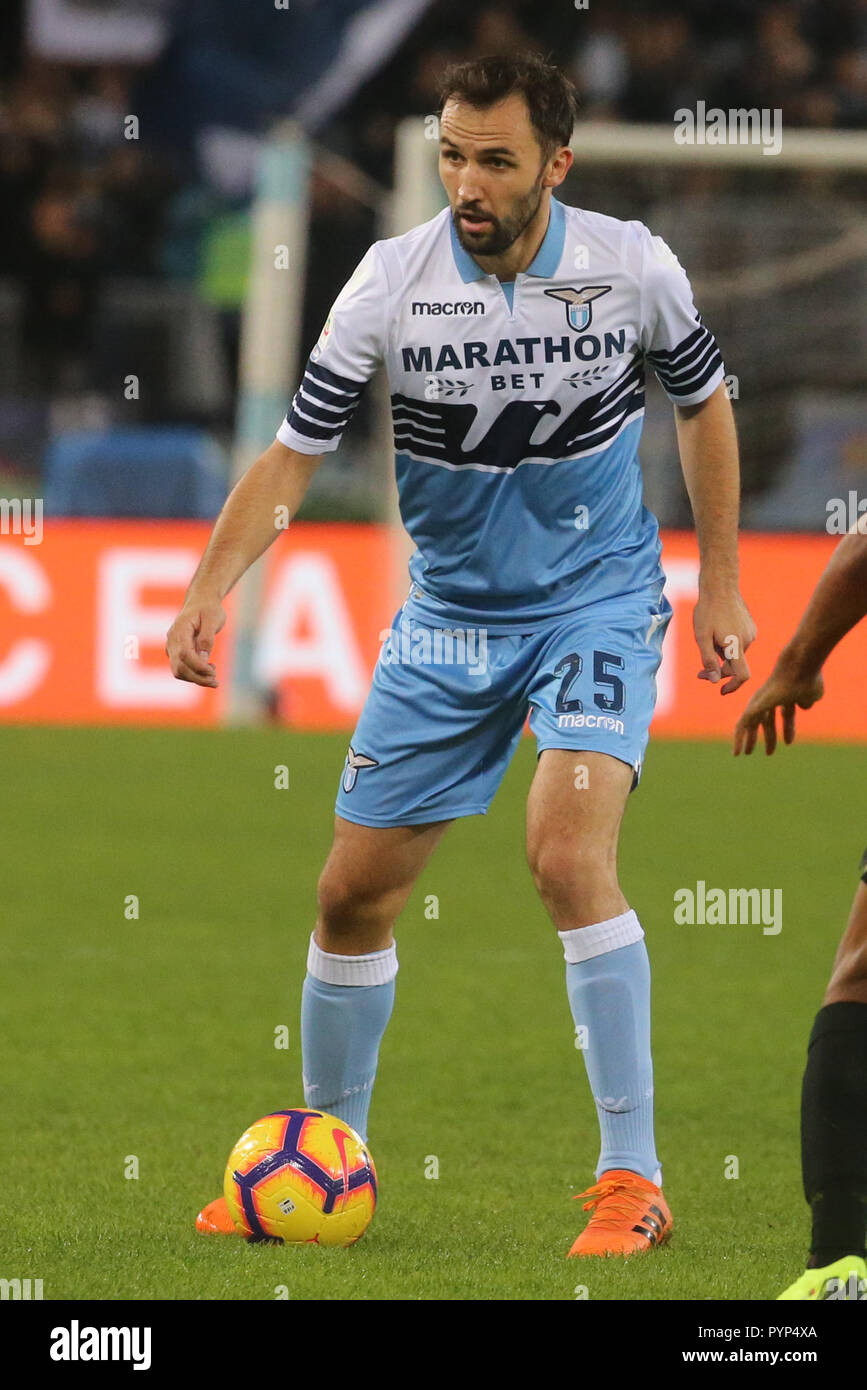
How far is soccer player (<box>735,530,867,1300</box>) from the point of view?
3.14m

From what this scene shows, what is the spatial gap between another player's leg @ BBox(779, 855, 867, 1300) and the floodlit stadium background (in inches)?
383

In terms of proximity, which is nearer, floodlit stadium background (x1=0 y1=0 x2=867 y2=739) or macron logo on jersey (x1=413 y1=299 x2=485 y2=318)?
macron logo on jersey (x1=413 y1=299 x2=485 y2=318)

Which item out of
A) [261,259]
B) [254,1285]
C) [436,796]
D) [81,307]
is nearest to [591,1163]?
[436,796]

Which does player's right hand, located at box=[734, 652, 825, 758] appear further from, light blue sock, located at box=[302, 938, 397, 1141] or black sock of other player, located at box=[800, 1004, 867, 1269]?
light blue sock, located at box=[302, 938, 397, 1141]

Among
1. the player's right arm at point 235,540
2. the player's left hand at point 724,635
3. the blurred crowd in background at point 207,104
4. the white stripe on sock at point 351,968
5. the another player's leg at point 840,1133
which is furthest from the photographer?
the blurred crowd in background at point 207,104

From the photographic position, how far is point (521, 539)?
4293mm

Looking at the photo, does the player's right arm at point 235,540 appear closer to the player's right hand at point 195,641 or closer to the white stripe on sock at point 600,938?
the player's right hand at point 195,641

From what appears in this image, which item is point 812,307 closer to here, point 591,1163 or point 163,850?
point 163,850

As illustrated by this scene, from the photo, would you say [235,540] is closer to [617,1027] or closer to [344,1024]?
[344,1024]

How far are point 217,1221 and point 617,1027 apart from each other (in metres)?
0.85

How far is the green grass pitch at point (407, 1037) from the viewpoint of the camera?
3.94 metres

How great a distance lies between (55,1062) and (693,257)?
9678 mm

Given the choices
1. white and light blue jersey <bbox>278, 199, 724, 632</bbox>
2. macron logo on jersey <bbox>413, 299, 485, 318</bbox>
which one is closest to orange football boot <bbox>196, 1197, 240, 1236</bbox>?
white and light blue jersey <bbox>278, 199, 724, 632</bbox>

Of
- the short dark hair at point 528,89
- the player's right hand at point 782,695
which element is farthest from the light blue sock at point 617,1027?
the short dark hair at point 528,89
